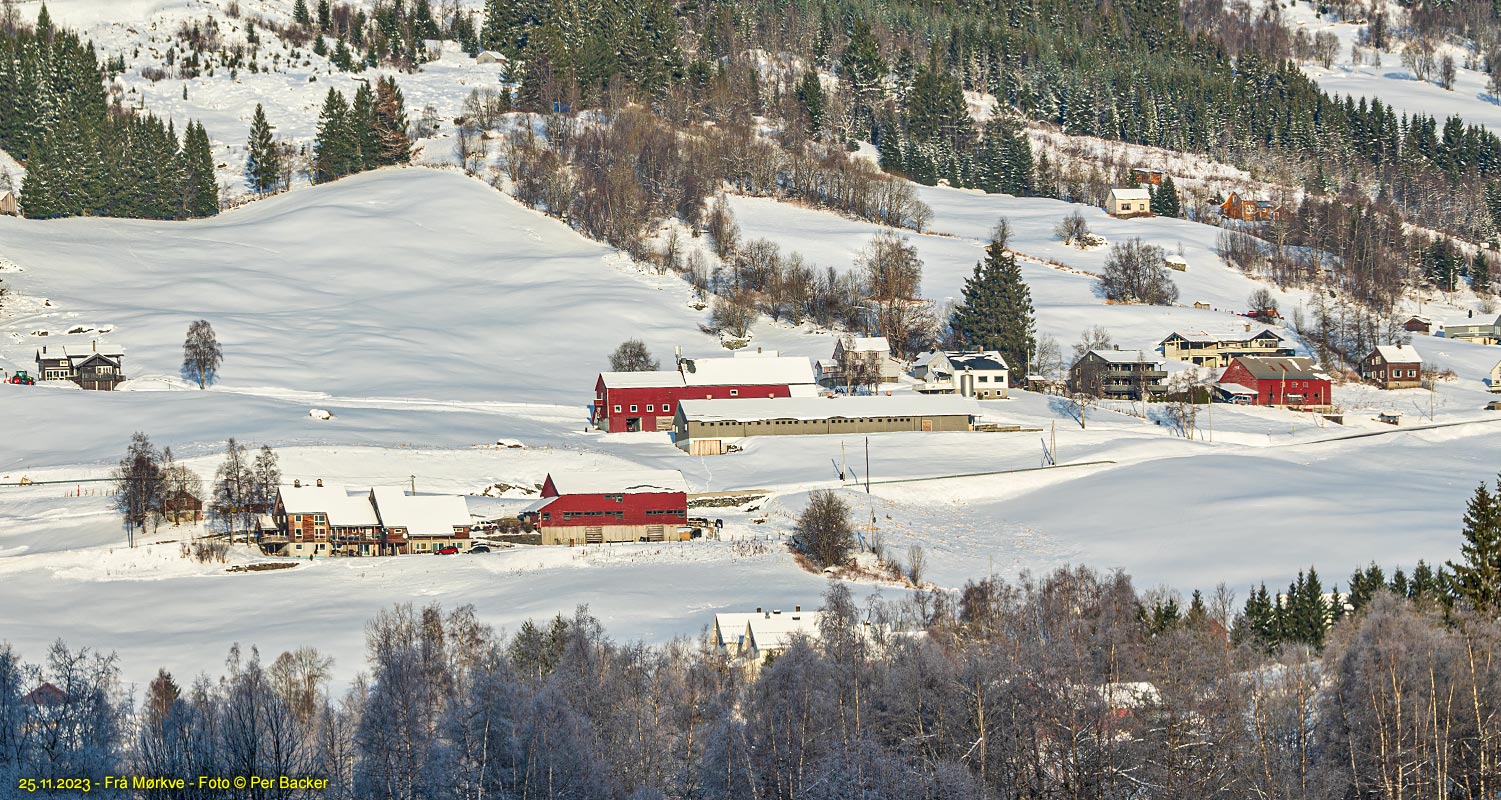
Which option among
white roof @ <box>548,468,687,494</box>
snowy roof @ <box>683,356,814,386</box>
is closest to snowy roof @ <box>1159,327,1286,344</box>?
snowy roof @ <box>683,356,814,386</box>

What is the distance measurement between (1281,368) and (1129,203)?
47.9m

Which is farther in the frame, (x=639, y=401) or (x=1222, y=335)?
(x=1222, y=335)

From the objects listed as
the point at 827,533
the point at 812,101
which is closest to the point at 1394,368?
the point at 827,533

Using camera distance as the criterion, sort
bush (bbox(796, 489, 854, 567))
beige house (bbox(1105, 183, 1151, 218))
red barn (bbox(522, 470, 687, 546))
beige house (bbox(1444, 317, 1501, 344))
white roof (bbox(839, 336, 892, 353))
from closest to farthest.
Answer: bush (bbox(796, 489, 854, 567)), red barn (bbox(522, 470, 687, 546)), white roof (bbox(839, 336, 892, 353)), beige house (bbox(1444, 317, 1501, 344)), beige house (bbox(1105, 183, 1151, 218))

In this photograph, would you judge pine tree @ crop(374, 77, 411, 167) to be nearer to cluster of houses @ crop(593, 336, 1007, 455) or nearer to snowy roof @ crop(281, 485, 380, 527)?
cluster of houses @ crop(593, 336, 1007, 455)

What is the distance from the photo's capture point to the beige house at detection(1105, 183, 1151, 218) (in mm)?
135738

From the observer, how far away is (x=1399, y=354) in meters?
94.8

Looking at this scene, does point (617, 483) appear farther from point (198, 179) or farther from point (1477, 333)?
point (1477, 333)

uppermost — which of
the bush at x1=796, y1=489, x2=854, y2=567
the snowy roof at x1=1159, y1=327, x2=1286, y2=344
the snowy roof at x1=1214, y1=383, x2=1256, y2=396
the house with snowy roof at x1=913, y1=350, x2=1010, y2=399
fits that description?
the snowy roof at x1=1159, y1=327, x2=1286, y2=344

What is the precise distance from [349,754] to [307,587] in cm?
2062

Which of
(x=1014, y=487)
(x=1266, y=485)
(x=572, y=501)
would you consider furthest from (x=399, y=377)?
(x=1266, y=485)

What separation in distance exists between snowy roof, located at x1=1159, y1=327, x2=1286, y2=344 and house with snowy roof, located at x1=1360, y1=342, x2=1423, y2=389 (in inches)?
203

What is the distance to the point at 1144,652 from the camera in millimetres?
41688

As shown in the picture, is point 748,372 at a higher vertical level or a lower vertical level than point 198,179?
lower
